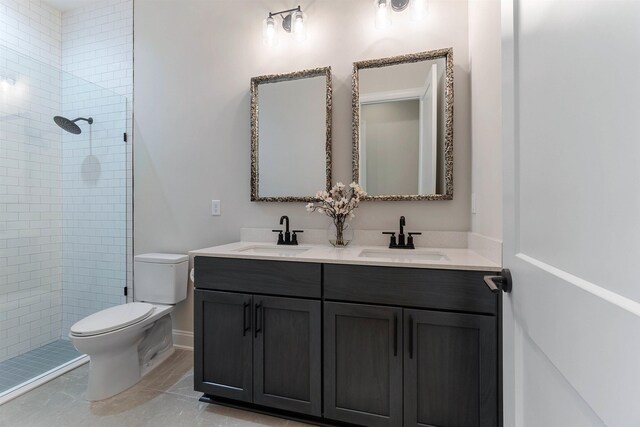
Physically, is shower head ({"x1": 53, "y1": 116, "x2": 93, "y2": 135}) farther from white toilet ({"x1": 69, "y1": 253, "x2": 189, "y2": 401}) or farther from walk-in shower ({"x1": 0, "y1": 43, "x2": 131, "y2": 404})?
white toilet ({"x1": 69, "y1": 253, "x2": 189, "y2": 401})

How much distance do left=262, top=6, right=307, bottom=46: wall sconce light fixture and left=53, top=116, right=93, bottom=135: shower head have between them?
1.67m

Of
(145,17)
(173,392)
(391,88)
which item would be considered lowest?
(173,392)

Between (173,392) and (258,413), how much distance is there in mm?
580

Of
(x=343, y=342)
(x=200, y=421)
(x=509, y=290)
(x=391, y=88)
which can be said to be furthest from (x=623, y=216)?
(x=200, y=421)

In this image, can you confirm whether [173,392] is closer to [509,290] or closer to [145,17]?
[509,290]

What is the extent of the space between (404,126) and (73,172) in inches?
106

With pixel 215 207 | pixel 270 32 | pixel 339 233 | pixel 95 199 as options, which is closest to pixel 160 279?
pixel 215 207

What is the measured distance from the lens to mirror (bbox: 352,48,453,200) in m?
1.75

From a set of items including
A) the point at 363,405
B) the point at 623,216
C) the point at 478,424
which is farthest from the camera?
the point at 363,405

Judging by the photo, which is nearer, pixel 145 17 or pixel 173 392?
pixel 173 392

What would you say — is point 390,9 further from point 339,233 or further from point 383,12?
point 339,233

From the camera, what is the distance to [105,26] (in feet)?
8.33

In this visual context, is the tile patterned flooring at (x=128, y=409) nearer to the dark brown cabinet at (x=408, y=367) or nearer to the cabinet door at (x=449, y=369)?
the dark brown cabinet at (x=408, y=367)

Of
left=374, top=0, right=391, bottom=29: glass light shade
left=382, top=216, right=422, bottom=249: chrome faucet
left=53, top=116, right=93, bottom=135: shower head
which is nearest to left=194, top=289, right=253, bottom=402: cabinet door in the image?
left=382, top=216, right=422, bottom=249: chrome faucet
